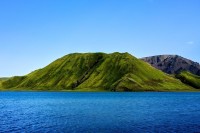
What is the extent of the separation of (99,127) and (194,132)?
19.2 m

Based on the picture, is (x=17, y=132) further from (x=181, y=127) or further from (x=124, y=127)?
(x=181, y=127)

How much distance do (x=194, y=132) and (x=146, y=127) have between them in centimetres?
1053

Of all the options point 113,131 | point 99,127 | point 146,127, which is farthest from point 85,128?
point 146,127

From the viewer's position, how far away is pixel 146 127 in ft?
209

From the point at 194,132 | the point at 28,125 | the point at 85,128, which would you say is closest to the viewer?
the point at 194,132

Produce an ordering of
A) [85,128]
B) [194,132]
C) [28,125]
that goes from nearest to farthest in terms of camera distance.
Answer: [194,132] < [85,128] < [28,125]

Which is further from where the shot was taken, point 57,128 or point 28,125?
point 28,125

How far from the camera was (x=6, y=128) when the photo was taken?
2473 inches

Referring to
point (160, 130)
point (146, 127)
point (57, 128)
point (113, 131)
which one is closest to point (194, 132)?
point (160, 130)

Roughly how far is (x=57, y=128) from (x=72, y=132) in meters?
6.68

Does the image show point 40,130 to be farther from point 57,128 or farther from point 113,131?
point 113,131

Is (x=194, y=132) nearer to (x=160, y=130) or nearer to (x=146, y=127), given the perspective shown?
(x=160, y=130)

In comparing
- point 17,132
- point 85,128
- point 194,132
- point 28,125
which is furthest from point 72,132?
point 194,132

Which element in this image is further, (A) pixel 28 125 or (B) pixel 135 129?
(A) pixel 28 125
